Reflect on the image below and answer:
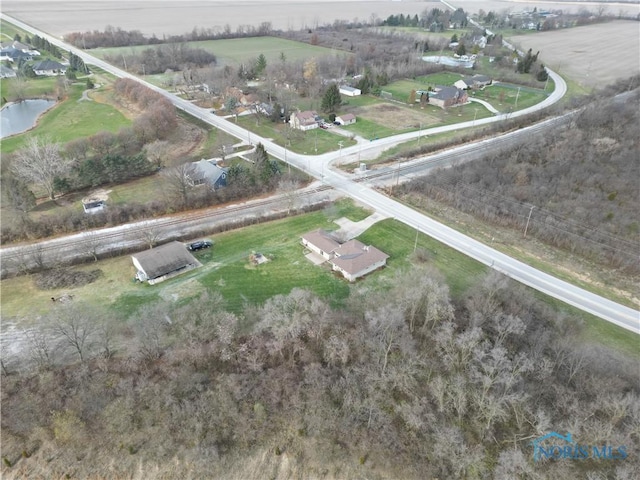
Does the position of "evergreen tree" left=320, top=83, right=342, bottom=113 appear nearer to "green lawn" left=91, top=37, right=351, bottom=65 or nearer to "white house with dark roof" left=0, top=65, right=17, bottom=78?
Result: "green lawn" left=91, top=37, right=351, bottom=65

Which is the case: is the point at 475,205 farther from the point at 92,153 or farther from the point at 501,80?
the point at 501,80

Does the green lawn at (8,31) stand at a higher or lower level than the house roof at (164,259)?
higher

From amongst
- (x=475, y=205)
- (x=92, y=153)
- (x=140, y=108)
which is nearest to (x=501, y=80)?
(x=475, y=205)

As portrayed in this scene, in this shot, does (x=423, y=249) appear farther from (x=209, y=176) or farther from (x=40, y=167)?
(x=40, y=167)

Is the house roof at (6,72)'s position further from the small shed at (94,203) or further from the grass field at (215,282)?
the grass field at (215,282)

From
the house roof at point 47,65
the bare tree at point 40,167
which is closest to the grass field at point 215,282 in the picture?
the bare tree at point 40,167

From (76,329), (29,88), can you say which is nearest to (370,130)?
(76,329)

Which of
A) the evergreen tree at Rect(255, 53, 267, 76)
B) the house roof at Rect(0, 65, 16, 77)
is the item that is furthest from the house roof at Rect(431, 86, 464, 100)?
the house roof at Rect(0, 65, 16, 77)
